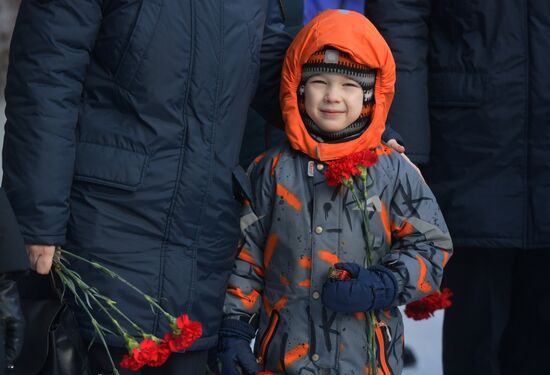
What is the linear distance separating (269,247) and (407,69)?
81 centimetres

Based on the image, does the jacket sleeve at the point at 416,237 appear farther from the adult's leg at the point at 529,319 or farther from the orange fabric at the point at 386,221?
the adult's leg at the point at 529,319

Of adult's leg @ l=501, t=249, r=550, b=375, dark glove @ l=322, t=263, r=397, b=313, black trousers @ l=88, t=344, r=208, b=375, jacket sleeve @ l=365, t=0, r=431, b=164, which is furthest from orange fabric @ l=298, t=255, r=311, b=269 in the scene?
Answer: adult's leg @ l=501, t=249, r=550, b=375

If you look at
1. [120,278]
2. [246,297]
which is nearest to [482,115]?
[246,297]

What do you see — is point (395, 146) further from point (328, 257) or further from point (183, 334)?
point (183, 334)

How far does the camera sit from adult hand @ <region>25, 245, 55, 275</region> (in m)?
2.76

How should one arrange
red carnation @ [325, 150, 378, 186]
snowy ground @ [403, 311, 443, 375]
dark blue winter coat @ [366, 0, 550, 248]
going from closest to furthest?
red carnation @ [325, 150, 378, 186] → dark blue winter coat @ [366, 0, 550, 248] → snowy ground @ [403, 311, 443, 375]

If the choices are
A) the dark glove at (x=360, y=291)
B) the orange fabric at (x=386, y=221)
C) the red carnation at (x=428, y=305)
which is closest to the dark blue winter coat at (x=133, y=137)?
the dark glove at (x=360, y=291)

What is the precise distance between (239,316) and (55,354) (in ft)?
2.01

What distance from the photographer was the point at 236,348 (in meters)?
3.10

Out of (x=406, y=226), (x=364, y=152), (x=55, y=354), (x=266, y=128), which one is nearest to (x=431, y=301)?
(x=406, y=226)

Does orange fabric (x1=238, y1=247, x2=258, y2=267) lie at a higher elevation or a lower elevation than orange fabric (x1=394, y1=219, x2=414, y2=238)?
lower

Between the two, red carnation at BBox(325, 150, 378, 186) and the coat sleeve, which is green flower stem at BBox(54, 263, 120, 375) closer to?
the coat sleeve

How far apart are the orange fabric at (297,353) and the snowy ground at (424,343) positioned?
61.2 inches

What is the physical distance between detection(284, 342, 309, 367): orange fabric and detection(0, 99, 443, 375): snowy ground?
61.2 inches
